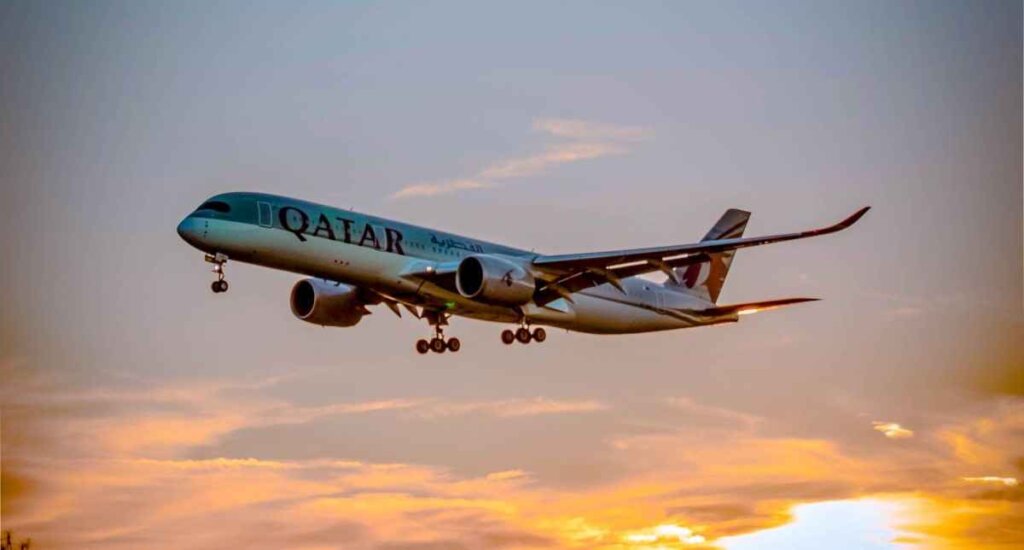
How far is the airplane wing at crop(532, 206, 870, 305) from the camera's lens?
7319 cm

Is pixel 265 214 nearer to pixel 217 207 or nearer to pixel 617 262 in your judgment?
pixel 217 207

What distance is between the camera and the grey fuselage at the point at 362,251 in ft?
232

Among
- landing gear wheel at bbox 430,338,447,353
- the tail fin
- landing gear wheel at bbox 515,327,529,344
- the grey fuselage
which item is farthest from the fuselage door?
the tail fin

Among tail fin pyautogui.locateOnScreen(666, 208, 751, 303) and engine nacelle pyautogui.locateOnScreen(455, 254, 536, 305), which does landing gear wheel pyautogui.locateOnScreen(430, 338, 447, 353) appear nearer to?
engine nacelle pyautogui.locateOnScreen(455, 254, 536, 305)

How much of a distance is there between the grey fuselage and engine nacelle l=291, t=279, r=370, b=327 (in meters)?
5.12

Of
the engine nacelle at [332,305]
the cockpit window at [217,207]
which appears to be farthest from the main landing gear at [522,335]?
the cockpit window at [217,207]

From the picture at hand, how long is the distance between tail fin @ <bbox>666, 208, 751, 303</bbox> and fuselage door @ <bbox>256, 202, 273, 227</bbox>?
63.9ft

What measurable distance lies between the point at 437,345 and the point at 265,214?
11.1 m

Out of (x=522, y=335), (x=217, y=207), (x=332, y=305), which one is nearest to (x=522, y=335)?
(x=522, y=335)

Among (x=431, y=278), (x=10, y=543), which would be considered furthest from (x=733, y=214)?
(x=10, y=543)

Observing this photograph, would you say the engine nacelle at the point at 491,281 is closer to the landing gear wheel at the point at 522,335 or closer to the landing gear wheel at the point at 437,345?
the landing gear wheel at the point at 522,335

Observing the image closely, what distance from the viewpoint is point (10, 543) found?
8438 centimetres

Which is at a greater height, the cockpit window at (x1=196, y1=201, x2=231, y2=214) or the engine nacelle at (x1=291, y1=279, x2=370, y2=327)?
the cockpit window at (x1=196, y1=201, x2=231, y2=214)

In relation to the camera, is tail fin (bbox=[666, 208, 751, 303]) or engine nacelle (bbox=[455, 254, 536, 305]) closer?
engine nacelle (bbox=[455, 254, 536, 305])
